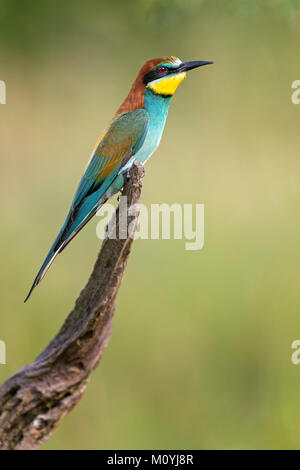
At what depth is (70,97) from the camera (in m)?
3.16

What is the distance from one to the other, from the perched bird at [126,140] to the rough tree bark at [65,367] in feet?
0.79

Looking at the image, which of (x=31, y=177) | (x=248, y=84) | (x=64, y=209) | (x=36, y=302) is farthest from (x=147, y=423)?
(x=248, y=84)

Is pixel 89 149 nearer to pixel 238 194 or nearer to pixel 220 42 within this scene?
pixel 238 194

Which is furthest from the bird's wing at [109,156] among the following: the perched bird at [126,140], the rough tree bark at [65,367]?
the rough tree bark at [65,367]

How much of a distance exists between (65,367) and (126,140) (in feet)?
2.12

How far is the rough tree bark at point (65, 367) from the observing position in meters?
1.36

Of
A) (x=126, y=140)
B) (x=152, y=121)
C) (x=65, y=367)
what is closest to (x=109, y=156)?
(x=126, y=140)

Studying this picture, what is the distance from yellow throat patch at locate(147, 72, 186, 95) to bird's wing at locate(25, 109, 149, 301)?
7 cm

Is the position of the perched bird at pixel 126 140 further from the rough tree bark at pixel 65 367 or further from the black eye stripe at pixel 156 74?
the rough tree bark at pixel 65 367

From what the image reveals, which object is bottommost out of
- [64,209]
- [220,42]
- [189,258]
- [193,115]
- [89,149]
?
[189,258]

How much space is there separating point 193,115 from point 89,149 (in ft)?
1.69

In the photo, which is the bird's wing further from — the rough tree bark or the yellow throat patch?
the rough tree bark

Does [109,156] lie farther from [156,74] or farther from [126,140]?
[156,74]

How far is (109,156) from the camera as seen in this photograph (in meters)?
1.79
